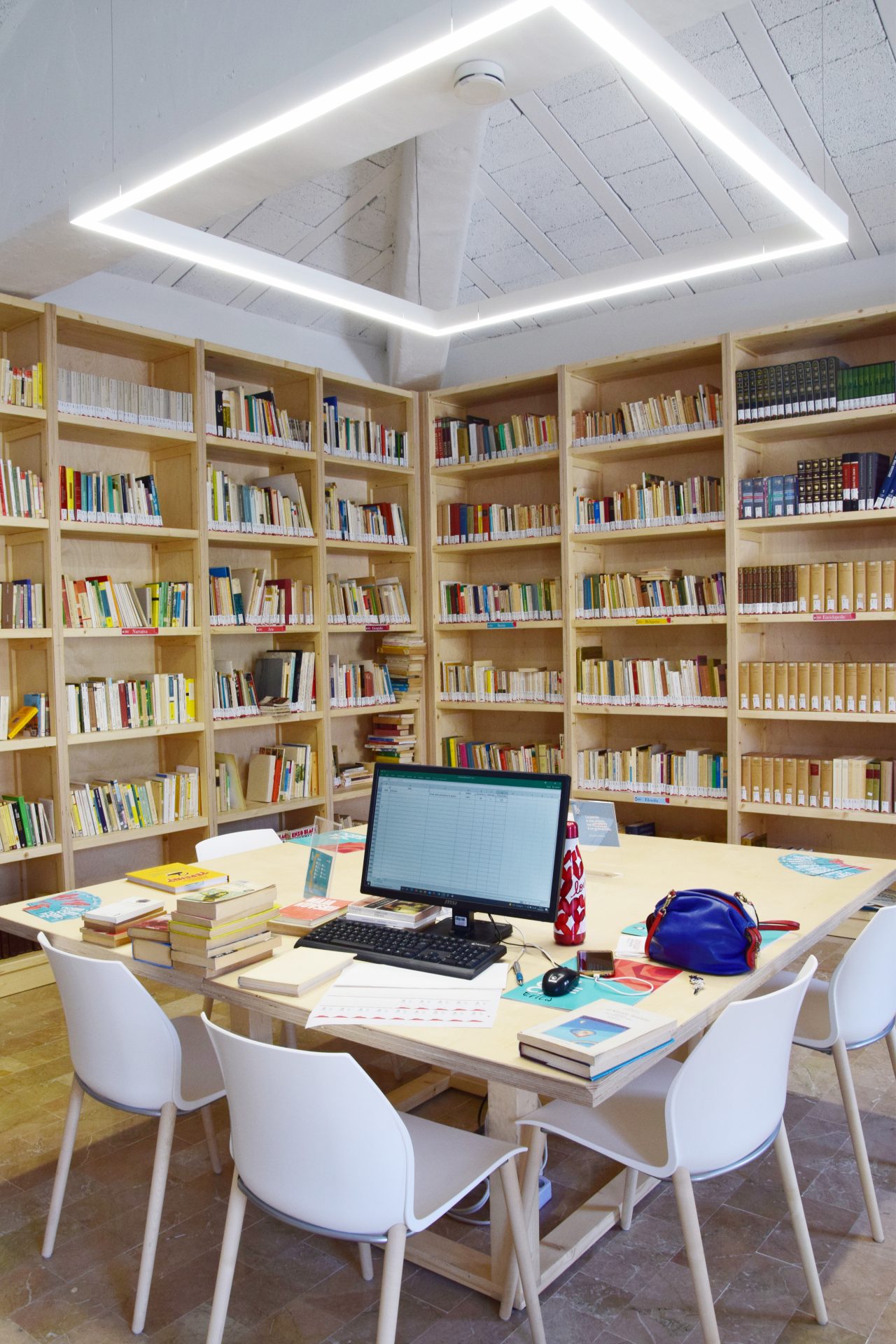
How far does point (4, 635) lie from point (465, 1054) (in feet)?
10.7

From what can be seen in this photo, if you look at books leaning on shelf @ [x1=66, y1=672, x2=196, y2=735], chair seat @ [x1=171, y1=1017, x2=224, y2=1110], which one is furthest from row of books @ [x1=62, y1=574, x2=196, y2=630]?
chair seat @ [x1=171, y1=1017, x2=224, y2=1110]

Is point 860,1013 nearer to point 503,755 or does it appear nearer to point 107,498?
point 503,755

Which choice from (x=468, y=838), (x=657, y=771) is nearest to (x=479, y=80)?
(x=468, y=838)

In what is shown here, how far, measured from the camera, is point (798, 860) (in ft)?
9.82

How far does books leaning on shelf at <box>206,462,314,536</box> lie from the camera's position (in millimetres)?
5066

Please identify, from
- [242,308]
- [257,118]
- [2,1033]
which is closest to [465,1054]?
[257,118]

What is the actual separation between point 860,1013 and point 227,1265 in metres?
1.55

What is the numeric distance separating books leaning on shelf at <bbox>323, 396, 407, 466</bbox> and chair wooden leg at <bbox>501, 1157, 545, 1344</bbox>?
4402 mm

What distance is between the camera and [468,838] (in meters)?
2.35

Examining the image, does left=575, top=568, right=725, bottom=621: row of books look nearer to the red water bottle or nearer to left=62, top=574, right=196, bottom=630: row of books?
left=62, top=574, right=196, bottom=630: row of books

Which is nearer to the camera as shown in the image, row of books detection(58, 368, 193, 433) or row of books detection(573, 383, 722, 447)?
row of books detection(58, 368, 193, 433)

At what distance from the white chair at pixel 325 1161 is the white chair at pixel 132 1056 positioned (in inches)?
13.7

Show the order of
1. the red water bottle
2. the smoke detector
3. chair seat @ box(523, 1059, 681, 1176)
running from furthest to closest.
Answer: the smoke detector < the red water bottle < chair seat @ box(523, 1059, 681, 1176)

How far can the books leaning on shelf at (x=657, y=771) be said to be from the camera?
514cm
